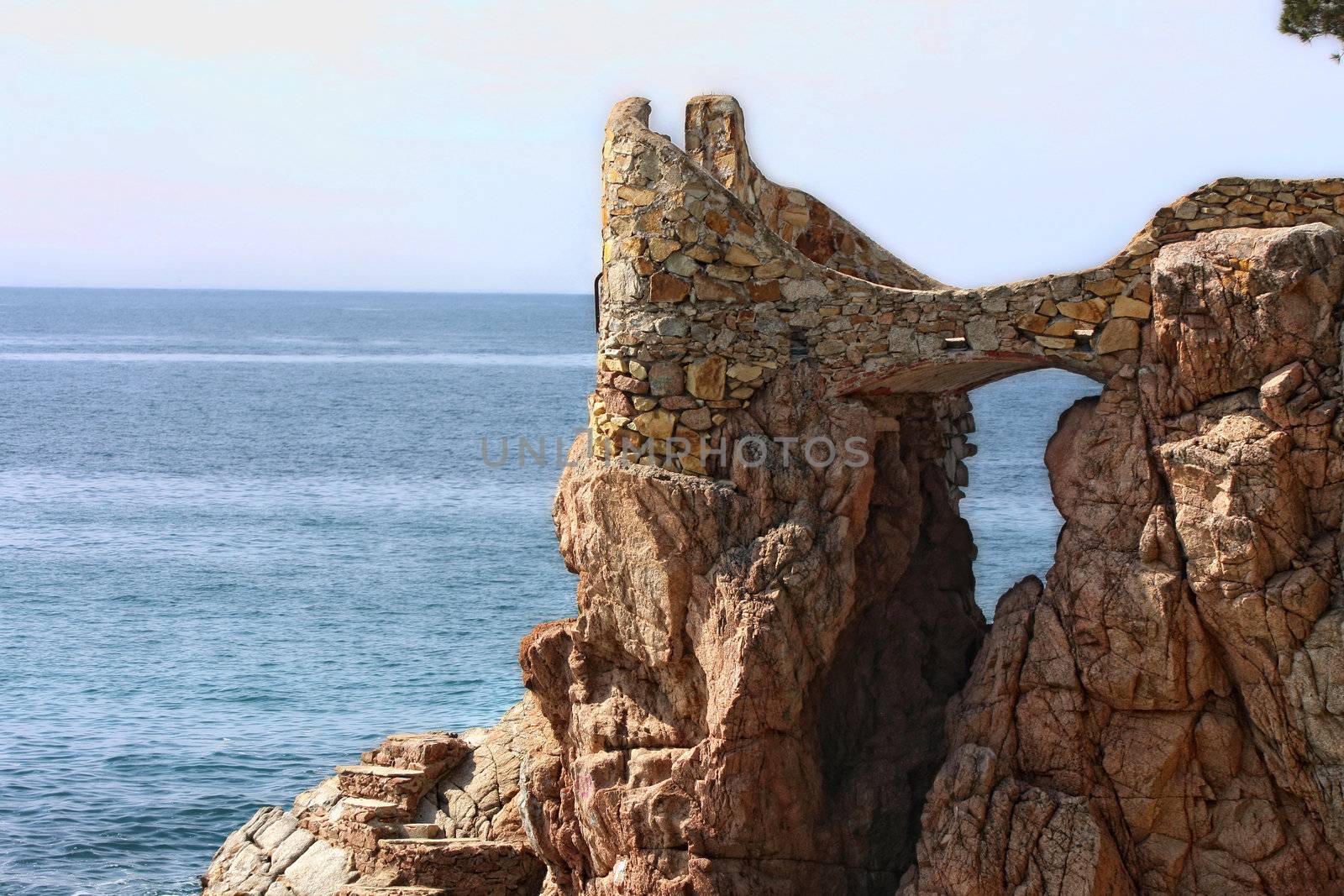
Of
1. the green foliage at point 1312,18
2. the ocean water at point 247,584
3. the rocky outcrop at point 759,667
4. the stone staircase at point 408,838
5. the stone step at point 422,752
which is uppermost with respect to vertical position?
the green foliage at point 1312,18

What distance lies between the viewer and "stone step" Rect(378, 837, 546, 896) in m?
24.6

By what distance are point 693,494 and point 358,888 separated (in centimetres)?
812

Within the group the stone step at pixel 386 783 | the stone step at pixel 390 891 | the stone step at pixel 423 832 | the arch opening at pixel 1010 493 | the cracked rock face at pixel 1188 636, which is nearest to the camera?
the cracked rock face at pixel 1188 636

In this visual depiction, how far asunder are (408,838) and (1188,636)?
11.9 metres

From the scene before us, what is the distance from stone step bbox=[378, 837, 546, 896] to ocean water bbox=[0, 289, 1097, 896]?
7907mm

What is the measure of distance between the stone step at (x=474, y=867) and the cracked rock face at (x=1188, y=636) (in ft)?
22.0

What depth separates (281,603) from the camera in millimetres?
56156

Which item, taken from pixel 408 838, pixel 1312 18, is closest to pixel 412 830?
pixel 408 838

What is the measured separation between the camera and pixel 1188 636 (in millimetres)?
19000

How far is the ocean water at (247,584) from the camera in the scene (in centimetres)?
3681

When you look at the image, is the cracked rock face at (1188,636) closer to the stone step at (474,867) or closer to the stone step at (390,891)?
the stone step at (474,867)

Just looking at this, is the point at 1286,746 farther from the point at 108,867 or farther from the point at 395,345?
the point at 395,345

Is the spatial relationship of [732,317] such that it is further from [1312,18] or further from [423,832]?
[1312,18]

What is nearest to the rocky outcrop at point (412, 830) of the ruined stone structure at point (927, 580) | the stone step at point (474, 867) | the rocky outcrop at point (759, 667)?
the stone step at point (474, 867)
